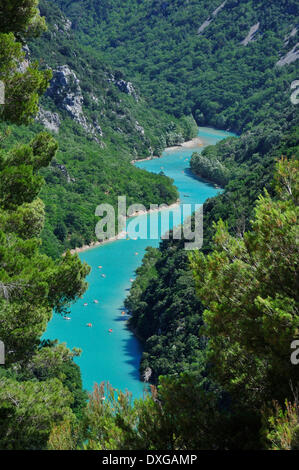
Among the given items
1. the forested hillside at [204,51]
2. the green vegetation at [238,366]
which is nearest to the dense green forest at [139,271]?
the green vegetation at [238,366]

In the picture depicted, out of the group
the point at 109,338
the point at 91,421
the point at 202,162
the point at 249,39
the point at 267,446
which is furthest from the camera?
the point at 249,39

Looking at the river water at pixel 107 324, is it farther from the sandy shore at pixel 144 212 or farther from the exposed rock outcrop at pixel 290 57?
the exposed rock outcrop at pixel 290 57

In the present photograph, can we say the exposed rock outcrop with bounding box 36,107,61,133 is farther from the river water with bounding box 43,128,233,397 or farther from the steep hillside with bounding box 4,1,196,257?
the river water with bounding box 43,128,233,397

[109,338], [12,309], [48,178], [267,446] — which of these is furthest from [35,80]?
[48,178]

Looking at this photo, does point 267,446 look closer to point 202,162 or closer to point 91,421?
point 91,421

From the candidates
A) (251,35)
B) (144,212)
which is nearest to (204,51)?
(251,35)

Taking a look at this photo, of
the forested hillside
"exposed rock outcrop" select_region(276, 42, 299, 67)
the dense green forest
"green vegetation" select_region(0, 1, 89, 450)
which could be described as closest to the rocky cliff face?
the dense green forest
